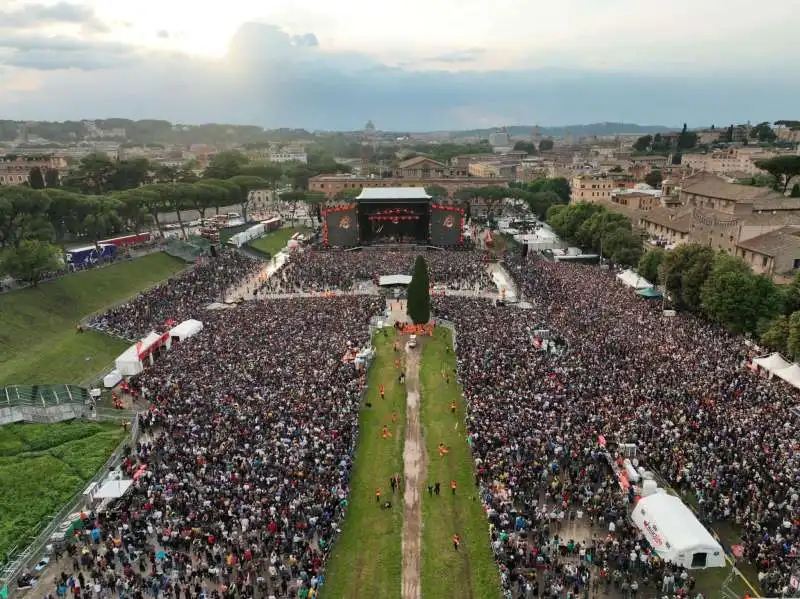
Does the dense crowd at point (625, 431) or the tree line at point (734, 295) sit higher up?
the tree line at point (734, 295)

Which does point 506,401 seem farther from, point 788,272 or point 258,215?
point 258,215

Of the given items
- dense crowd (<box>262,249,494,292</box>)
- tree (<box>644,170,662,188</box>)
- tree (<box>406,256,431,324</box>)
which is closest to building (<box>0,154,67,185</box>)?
dense crowd (<box>262,249,494,292</box>)

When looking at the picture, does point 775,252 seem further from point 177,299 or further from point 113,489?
point 177,299

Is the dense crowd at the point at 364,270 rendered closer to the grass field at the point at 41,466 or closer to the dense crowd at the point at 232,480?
the dense crowd at the point at 232,480

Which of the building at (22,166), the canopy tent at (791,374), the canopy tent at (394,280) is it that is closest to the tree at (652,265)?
the canopy tent at (791,374)

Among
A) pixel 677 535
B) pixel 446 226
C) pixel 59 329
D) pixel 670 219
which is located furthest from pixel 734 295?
pixel 59 329

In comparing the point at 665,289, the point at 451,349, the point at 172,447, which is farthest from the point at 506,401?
the point at 665,289
